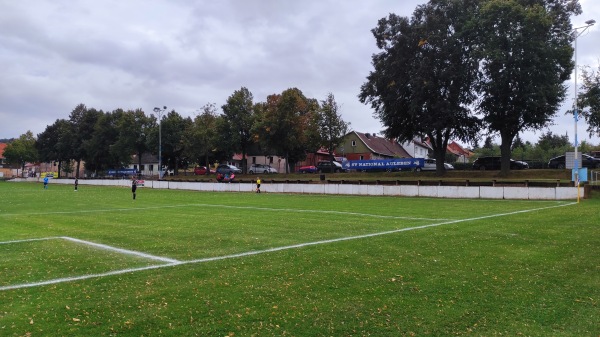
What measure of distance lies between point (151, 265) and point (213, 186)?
40.8 meters

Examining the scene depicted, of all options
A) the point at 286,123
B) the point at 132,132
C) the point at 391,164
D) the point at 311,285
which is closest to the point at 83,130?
the point at 132,132

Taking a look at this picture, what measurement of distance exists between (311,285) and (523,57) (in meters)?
41.0

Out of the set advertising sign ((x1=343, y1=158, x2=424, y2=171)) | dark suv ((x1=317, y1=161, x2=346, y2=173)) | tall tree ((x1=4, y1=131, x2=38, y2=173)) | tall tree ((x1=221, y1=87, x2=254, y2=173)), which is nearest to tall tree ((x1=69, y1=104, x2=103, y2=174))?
tall tree ((x1=4, y1=131, x2=38, y2=173))

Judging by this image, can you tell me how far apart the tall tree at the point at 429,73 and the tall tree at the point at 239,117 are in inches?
972

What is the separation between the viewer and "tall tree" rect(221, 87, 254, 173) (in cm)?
6969

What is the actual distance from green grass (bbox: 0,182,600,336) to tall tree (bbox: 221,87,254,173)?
5657cm

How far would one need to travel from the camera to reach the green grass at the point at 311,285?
556 cm

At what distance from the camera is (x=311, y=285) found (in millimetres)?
7363

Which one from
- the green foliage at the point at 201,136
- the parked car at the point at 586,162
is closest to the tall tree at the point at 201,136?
the green foliage at the point at 201,136

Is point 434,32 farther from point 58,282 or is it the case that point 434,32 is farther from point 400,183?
point 58,282

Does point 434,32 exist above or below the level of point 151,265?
above

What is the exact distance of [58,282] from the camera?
7.68 m

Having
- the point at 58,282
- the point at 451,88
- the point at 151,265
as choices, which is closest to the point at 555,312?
the point at 151,265

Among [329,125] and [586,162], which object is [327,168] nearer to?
[329,125]
